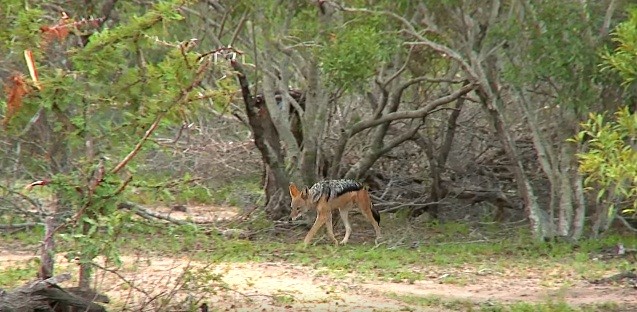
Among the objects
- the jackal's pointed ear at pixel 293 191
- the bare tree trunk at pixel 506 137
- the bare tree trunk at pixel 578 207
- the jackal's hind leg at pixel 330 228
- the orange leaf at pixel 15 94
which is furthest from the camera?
the jackal's hind leg at pixel 330 228

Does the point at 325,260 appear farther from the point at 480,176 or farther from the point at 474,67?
the point at 480,176

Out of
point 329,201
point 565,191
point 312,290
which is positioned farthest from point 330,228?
point 312,290

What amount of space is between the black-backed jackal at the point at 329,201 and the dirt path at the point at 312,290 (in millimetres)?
2734

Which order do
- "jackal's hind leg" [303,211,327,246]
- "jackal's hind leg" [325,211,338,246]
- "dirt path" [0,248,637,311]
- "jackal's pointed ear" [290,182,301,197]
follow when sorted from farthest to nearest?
1. "jackal's hind leg" [325,211,338,246]
2. "jackal's pointed ear" [290,182,301,197]
3. "jackal's hind leg" [303,211,327,246]
4. "dirt path" [0,248,637,311]

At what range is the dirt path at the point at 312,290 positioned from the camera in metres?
10.9

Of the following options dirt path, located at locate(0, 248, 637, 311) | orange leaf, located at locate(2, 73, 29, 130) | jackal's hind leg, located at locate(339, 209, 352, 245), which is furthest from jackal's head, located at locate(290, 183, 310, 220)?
orange leaf, located at locate(2, 73, 29, 130)

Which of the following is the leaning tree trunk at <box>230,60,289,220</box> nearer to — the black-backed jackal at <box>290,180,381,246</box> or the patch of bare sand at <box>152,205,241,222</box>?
the black-backed jackal at <box>290,180,381,246</box>

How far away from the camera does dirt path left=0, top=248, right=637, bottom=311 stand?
10.9 meters

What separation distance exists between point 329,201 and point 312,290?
4842 millimetres

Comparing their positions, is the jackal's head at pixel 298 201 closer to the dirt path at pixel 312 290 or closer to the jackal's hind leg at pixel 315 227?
the jackal's hind leg at pixel 315 227

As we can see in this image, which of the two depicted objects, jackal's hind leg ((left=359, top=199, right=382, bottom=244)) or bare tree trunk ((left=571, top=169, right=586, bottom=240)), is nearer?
bare tree trunk ((left=571, top=169, right=586, bottom=240))

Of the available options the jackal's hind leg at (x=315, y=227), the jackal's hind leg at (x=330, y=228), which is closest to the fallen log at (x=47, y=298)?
the jackal's hind leg at (x=315, y=227)

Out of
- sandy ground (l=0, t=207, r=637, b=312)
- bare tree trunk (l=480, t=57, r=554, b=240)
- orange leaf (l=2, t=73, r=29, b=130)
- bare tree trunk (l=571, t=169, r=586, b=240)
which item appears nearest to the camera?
orange leaf (l=2, t=73, r=29, b=130)

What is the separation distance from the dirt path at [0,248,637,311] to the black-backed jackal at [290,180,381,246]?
273cm
